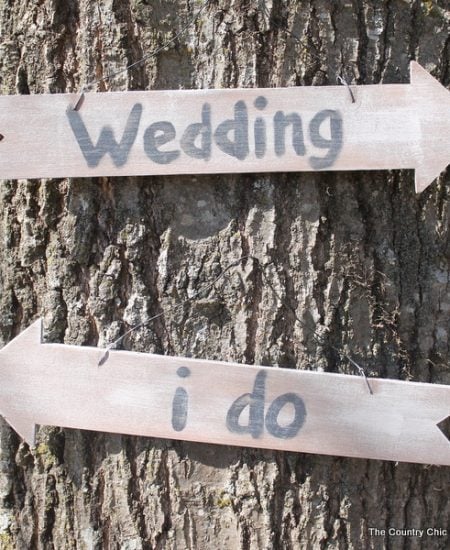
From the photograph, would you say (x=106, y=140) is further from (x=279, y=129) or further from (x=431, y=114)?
Result: (x=431, y=114)

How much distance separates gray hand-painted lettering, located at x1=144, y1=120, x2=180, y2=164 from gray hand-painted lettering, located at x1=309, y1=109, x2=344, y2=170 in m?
0.26

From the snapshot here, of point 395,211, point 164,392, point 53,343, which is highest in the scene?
point 395,211

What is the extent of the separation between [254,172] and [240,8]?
31cm

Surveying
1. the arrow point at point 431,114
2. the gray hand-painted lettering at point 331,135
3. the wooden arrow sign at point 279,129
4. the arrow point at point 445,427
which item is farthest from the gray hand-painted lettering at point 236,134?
the arrow point at point 445,427

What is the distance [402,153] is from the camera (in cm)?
134

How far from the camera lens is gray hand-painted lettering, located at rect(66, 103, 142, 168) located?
53.5 inches

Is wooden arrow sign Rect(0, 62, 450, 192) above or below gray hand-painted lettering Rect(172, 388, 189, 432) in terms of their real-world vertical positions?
above

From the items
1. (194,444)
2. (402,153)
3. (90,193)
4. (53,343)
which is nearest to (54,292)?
(53,343)

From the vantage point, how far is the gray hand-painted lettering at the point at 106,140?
1358 mm

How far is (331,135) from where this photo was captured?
1336 millimetres

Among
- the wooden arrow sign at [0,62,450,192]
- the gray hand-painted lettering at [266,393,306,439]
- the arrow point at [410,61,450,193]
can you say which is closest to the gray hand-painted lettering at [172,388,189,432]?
the gray hand-painted lettering at [266,393,306,439]

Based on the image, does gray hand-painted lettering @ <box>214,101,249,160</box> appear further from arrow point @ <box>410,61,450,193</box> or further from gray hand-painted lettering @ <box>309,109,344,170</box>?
arrow point @ <box>410,61,450,193</box>

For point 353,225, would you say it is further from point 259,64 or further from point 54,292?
point 54,292

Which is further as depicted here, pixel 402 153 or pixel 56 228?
pixel 56 228
